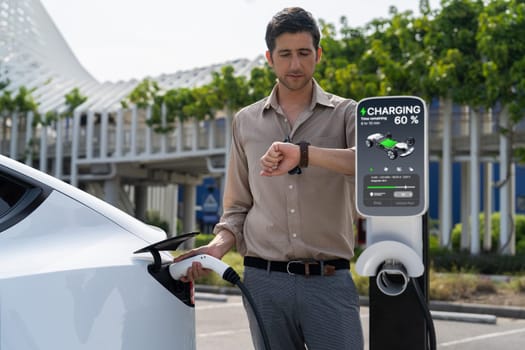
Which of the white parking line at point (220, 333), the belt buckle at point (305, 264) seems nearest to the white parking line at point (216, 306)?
the white parking line at point (220, 333)

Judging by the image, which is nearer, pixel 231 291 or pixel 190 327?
pixel 190 327

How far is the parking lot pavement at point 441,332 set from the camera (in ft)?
23.9

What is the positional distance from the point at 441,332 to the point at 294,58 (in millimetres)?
6541

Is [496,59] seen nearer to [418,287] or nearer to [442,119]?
[442,119]

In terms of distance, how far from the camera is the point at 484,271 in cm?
1612

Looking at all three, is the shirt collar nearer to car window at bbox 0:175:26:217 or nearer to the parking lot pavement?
car window at bbox 0:175:26:217

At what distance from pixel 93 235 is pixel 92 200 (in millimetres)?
120

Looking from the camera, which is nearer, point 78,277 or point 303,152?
point 78,277

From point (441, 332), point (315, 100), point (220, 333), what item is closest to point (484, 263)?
point (441, 332)

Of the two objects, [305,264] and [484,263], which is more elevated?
[305,264]

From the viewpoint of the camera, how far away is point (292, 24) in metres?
2.37

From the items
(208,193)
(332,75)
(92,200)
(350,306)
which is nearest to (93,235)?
(92,200)

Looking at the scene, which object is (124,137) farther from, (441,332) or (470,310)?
(441,332)

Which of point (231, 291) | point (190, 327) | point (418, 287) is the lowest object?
point (231, 291)
